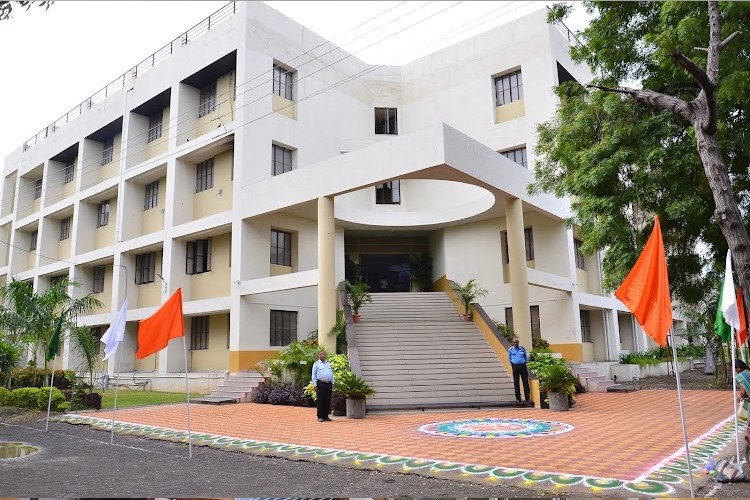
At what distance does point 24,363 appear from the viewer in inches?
1195

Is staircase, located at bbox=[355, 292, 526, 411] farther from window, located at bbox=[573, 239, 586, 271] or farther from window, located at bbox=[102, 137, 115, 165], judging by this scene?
window, located at bbox=[102, 137, 115, 165]

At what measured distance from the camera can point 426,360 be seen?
15508 mm

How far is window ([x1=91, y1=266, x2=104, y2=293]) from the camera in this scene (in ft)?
88.0

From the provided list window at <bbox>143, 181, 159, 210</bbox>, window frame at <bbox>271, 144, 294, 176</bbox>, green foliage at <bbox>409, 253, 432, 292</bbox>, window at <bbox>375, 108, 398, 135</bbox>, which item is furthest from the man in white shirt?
window at <bbox>143, 181, 159, 210</bbox>

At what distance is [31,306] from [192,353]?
6.23 metres

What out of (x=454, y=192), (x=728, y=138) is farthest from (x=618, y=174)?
(x=454, y=192)

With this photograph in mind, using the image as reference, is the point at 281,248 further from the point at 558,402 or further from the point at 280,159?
the point at 558,402

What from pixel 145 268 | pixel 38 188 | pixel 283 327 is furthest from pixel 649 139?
pixel 38 188

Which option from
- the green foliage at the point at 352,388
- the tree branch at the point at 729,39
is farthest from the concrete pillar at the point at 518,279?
the tree branch at the point at 729,39

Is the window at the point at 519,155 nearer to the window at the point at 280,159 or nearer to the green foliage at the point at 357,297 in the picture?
the green foliage at the point at 357,297

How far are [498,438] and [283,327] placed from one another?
11.8 meters

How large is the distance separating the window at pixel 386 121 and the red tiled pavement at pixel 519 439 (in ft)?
44.5

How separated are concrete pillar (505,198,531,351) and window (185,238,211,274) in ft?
37.4

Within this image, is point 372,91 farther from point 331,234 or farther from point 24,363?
point 24,363
